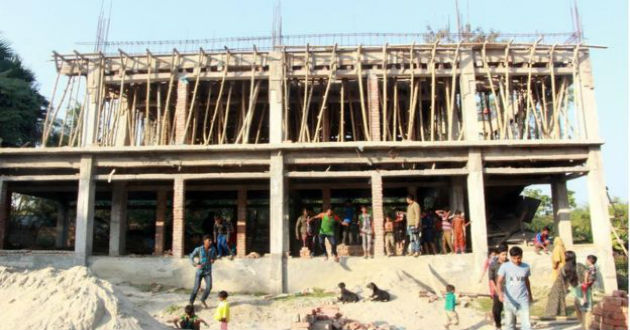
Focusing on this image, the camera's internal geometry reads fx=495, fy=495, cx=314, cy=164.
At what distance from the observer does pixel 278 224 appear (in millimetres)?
13727

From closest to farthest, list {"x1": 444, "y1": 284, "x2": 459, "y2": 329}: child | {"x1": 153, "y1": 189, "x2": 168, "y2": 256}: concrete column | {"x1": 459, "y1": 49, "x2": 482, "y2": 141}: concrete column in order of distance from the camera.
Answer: {"x1": 444, "y1": 284, "x2": 459, "y2": 329}: child → {"x1": 459, "y1": 49, "x2": 482, "y2": 141}: concrete column → {"x1": 153, "y1": 189, "x2": 168, "y2": 256}: concrete column

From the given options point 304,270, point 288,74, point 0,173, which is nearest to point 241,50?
point 288,74

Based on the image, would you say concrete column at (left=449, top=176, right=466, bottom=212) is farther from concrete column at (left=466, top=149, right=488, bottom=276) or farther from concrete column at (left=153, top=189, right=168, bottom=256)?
concrete column at (left=153, top=189, right=168, bottom=256)

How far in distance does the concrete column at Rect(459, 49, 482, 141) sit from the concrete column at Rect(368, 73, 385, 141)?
2.55 metres

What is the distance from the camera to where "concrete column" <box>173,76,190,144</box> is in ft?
48.7

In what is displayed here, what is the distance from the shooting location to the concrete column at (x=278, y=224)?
13.4 metres

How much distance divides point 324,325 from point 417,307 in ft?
8.96

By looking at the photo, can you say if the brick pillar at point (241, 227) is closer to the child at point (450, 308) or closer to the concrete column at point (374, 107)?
the concrete column at point (374, 107)

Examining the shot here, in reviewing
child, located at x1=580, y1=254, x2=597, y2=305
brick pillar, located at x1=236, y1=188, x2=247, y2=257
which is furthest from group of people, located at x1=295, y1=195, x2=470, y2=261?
child, located at x1=580, y1=254, x2=597, y2=305

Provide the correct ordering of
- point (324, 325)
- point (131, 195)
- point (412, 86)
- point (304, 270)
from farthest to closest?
point (131, 195)
point (412, 86)
point (304, 270)
point (324, 325)

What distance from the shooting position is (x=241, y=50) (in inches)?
595

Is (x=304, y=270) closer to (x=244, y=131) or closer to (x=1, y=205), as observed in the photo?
(x=244, y=131)

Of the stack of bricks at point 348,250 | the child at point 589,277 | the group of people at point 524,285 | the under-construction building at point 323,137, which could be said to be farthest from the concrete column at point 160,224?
the child at point 589,277

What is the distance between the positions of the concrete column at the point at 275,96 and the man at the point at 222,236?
2.99 meters
